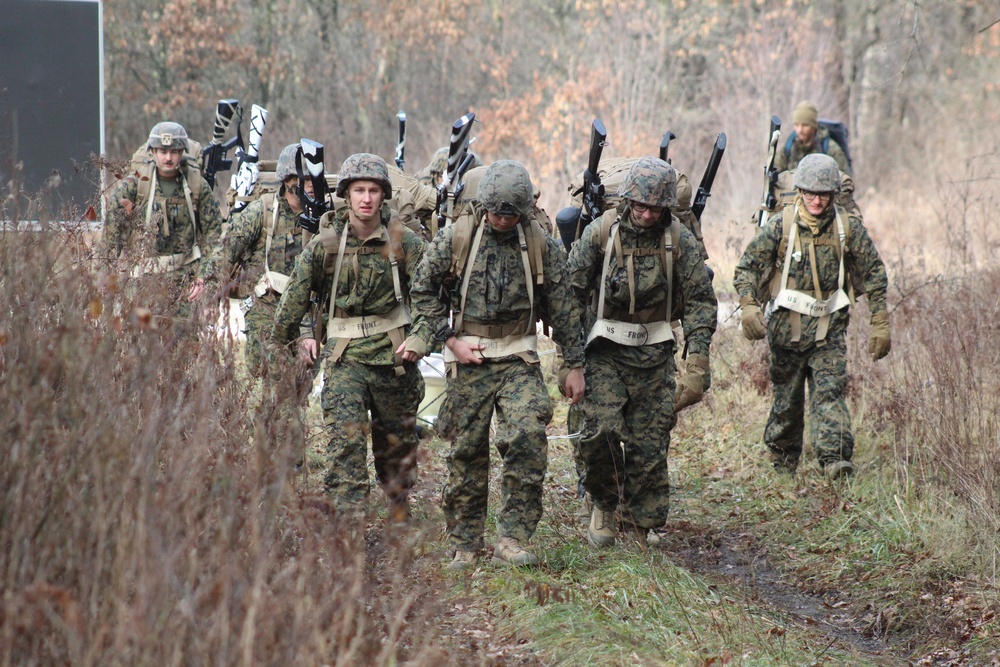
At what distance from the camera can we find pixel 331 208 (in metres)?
7.65

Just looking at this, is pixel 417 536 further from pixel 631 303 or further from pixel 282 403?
pixel 631 303

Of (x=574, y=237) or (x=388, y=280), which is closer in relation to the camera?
(x=388, y=280)

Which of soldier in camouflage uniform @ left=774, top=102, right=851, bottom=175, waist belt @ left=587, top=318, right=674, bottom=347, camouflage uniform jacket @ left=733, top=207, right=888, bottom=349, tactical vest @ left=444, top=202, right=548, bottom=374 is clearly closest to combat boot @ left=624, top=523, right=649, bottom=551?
waist belt @ left=587, top=318, right=674, bottom=347

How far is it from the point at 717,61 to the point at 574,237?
66.2 feet

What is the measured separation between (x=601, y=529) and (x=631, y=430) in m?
0.65

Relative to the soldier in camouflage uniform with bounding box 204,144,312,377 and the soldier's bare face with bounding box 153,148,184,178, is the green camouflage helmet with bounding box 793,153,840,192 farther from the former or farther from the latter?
the soldier's bare face with bounding box 153,148,184,178

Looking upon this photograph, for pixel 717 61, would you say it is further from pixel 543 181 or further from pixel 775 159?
pixel 775 159

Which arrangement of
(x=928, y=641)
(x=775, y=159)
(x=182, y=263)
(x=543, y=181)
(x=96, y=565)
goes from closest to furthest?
(x=96, y=565) < (x=928, y=641) < (x=182, y=263) < (x=775, y=159) < (x=543, y=181)

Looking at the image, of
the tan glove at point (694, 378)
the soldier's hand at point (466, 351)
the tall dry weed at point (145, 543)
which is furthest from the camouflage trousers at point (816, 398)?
the tall dry weed at point (145, 543)

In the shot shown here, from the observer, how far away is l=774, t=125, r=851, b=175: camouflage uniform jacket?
11023 millimetres

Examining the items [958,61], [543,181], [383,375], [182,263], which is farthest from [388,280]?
[958,61]

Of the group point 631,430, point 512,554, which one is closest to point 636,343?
point 631,430

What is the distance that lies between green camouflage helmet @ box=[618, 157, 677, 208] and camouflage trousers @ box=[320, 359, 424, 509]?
5.47 feet

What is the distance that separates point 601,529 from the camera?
711 centimetres
